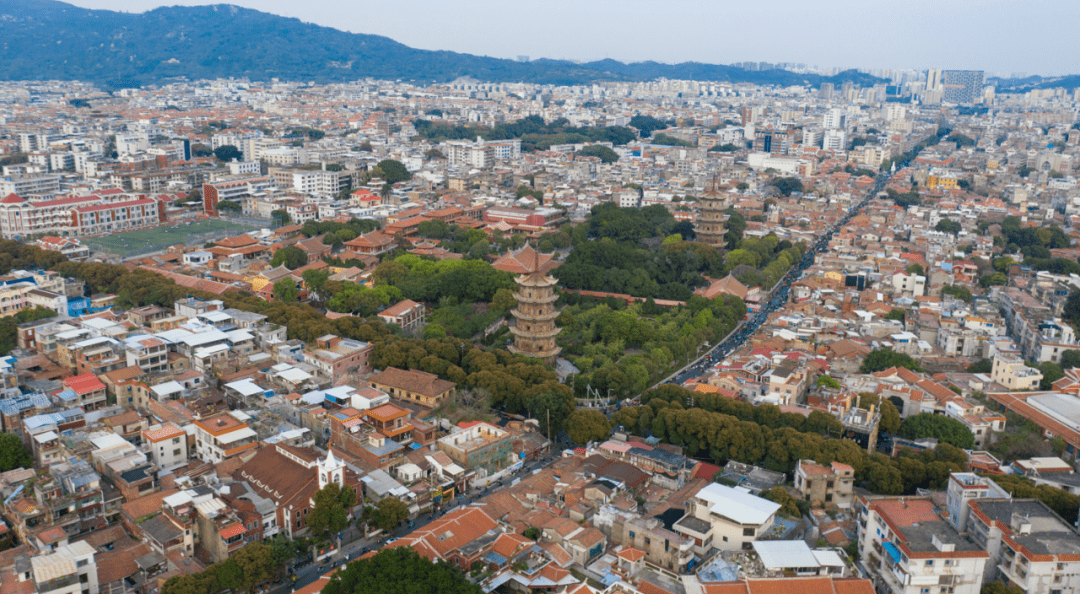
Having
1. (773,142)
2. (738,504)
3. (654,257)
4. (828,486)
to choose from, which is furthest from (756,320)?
(773,142)

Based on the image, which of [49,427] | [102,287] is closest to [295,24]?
[102,287]

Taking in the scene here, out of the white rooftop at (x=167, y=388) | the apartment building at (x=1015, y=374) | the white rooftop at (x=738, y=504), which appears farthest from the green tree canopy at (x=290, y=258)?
the apartment building at (x=1015, y=374)

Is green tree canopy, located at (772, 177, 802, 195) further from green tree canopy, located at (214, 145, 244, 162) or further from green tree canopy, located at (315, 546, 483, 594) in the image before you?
green tree canopy, located at (315, 546, 483, 594)

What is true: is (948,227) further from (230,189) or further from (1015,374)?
(230,189)

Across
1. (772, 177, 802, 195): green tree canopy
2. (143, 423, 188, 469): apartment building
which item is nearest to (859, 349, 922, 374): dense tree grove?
(143, 423, 188, 469): apartment building

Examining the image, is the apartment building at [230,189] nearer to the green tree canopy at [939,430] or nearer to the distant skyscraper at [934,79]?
the green tree canopy at [939,430]

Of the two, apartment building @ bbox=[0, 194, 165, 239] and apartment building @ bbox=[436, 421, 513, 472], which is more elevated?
apartment building @ bbox=[0, 194, 165, 239]
